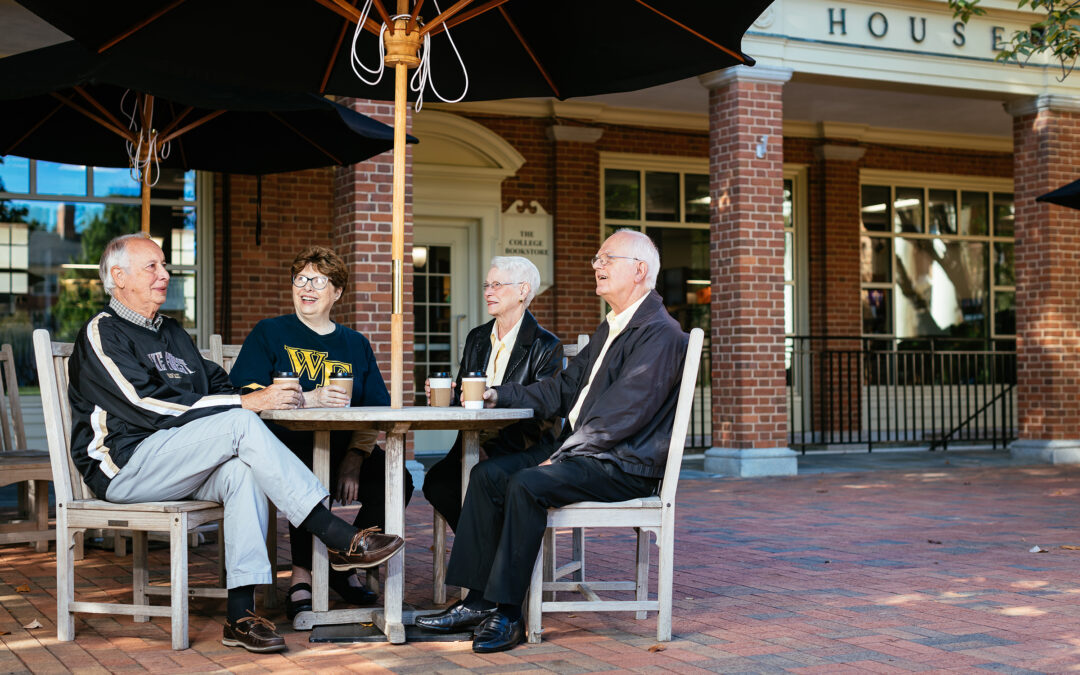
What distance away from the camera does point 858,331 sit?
13711 millimetres

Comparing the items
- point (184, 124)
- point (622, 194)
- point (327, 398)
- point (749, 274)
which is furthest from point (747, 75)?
point (327, 398)

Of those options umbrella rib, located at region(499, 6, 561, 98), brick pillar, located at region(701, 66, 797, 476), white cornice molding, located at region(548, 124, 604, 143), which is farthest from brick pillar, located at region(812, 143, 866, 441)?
umbrella rib, located at region(499, 6, 561, 98)

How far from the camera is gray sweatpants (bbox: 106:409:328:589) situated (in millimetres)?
3795

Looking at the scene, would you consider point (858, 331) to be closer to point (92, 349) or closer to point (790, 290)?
point (790, 290)

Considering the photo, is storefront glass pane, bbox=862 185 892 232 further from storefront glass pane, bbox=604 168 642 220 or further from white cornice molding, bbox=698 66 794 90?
white cornice molding, bbox=698 66 794 90

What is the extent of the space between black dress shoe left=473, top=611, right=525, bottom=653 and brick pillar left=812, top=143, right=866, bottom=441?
1004cm

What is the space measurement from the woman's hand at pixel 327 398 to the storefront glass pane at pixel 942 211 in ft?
39.1

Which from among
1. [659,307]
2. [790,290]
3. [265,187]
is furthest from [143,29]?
[790,290]

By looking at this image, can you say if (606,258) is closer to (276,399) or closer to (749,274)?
(276,399)

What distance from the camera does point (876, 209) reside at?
46.4 ft

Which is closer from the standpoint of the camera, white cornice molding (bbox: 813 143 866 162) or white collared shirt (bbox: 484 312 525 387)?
white collared shirt (bbox: 484 312 525 387)

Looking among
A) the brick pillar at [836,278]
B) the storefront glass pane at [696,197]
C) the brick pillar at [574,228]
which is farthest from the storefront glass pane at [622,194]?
the brick pillar at [836,278]

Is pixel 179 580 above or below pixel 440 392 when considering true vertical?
below

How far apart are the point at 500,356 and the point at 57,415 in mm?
1672
